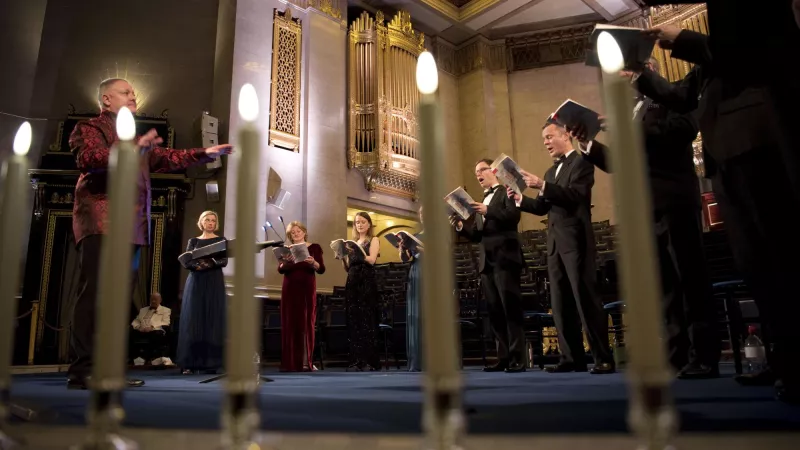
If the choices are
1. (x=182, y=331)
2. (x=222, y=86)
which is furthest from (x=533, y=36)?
(x=182, y=331)

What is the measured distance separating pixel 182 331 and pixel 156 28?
21.6ft

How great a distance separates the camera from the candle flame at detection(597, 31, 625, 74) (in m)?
0.66

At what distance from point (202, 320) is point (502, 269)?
2779mm

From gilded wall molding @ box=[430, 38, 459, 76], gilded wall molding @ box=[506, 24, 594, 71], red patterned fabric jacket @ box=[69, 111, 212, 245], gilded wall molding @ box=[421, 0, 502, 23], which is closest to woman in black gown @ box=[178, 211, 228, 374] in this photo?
red patterned fabric jacket @ box=[69, 111, 212, 245]

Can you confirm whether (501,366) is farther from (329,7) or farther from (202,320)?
(329,7)

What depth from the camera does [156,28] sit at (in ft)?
29.7

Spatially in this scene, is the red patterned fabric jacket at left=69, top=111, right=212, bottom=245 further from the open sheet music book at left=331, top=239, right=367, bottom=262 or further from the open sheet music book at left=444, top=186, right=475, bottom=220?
the open sheet music book at left=331, top=239, right=367, bottom=262

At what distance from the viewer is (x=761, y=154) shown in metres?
1.64

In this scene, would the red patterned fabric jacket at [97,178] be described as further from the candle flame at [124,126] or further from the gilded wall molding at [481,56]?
the gilded wall molding at [481,56]

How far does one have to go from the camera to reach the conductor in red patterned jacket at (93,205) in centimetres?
268

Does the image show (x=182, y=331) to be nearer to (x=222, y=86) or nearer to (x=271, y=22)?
(x=222, y=86)

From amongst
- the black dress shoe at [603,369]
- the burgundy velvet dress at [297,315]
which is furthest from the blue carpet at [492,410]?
the burgundy velvet dress at [297,315]

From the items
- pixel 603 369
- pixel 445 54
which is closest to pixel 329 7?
pixel 445 54

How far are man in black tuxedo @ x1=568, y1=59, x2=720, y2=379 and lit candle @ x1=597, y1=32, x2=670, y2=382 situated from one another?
87.1 inches
